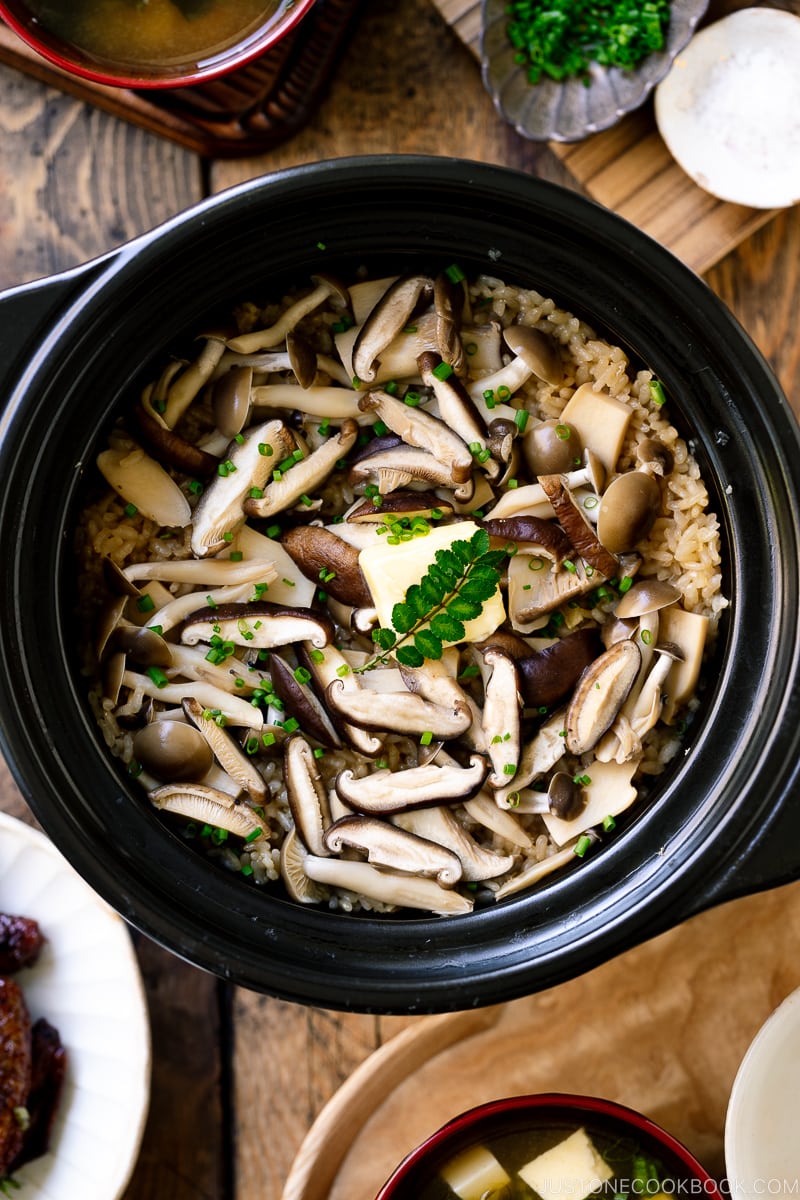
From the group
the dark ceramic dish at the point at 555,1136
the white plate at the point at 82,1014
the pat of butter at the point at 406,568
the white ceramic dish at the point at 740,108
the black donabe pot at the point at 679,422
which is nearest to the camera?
the black donabe pot at the point at 679,422

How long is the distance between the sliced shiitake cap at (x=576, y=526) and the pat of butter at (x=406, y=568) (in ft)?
0.45

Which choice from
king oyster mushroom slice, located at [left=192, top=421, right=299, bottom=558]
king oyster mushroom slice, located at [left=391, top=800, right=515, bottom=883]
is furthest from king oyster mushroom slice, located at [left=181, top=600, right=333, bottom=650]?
king oyster mushroom slice, located at [left=391, top=800, right=515, bottom=883]

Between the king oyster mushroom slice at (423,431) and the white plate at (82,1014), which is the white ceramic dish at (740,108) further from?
the white plate at (82,1014)

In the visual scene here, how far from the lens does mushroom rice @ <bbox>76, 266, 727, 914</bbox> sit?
1796 millimetres

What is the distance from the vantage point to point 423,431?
72.1 inches

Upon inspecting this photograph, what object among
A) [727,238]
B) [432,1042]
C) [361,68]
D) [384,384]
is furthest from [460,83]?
[432,1042]

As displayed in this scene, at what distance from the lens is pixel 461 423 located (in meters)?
1.82

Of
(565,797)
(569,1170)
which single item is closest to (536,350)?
(565,797)

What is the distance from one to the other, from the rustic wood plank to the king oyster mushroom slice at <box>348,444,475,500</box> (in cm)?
78

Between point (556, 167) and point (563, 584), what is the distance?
3.08 ft

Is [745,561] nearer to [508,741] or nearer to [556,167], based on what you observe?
[508,741]

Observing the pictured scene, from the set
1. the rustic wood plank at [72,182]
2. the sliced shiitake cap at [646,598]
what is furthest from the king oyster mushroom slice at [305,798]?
the rustic wood plank at [72,182]

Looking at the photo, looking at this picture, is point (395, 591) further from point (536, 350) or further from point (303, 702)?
point (536, 350)

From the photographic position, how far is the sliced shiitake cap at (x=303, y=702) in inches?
72.0
